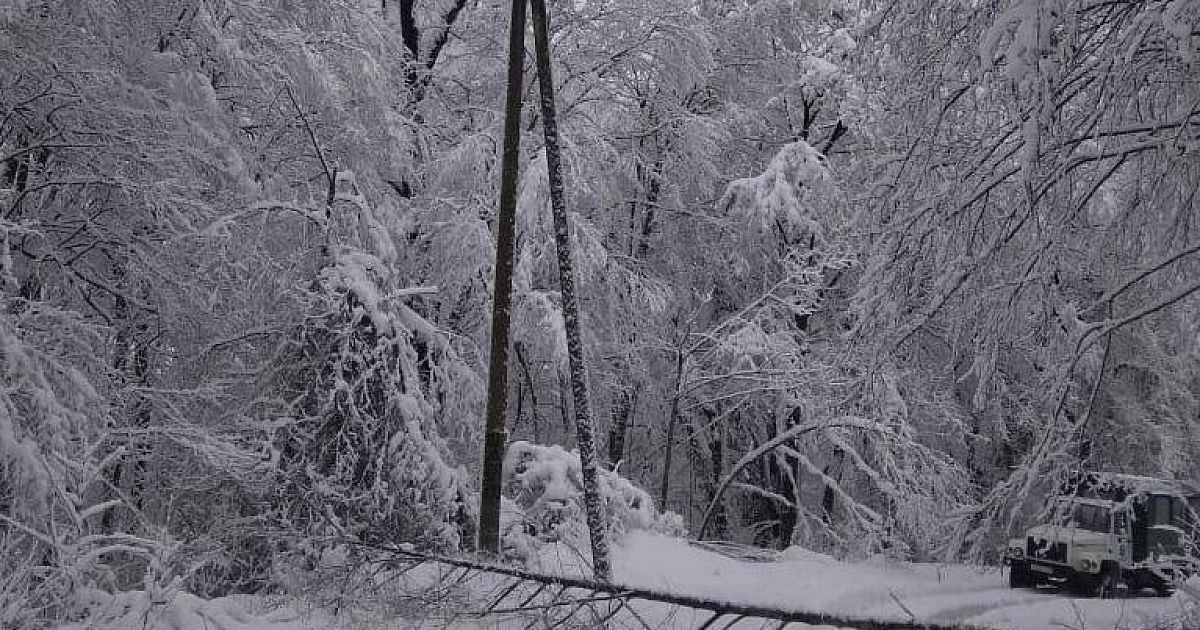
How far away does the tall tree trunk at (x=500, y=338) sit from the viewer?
1041cm

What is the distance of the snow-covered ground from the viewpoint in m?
5.80

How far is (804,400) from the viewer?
18422 mm

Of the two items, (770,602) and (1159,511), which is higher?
(770,602)

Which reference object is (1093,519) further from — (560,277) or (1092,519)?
(560,277)

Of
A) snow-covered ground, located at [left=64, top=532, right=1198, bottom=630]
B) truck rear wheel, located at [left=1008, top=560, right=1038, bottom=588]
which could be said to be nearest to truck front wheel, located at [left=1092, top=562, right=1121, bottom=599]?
snow-covered ground, located at [left=64, top=532, right=1198, bottom=630]

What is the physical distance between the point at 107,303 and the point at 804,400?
11122mm

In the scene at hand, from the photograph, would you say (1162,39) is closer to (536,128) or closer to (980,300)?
(980,300)

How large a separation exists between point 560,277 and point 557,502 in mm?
4383

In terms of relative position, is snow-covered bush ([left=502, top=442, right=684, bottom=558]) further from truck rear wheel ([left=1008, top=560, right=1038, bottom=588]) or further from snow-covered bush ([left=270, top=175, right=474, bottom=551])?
truck rear wheel ([left=1008, top=560, right=1038, bottom=588])

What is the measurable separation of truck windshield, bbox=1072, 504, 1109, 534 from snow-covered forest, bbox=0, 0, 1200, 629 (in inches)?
50.4

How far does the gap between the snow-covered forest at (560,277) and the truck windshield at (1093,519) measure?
128 cm

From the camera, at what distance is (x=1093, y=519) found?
1523cm

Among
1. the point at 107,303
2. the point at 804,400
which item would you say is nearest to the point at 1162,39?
the point at 107,303

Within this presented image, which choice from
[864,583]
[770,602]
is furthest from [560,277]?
[770,602]
